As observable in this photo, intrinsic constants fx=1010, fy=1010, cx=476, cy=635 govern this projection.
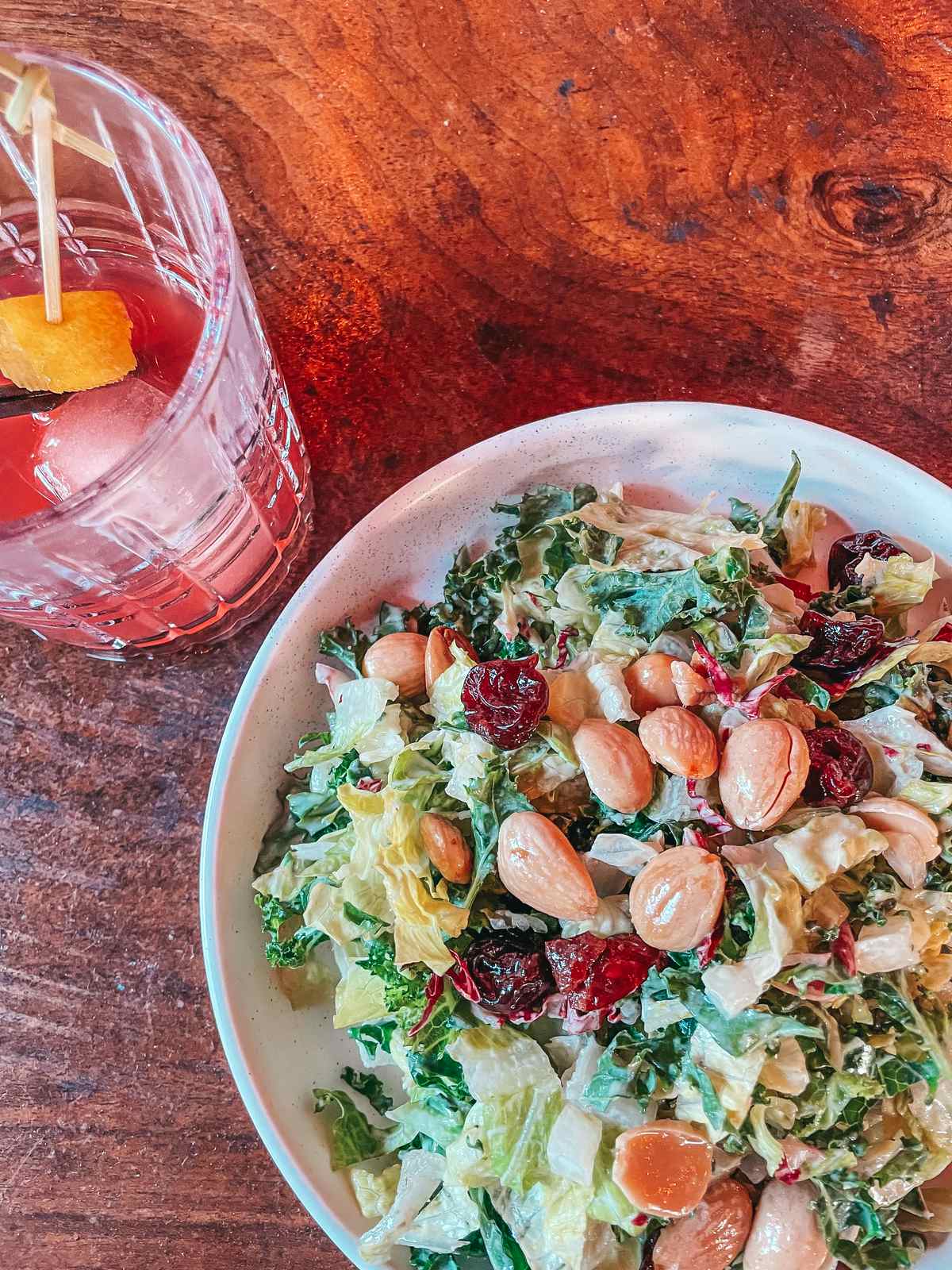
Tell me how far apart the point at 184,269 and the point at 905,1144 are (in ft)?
3.99

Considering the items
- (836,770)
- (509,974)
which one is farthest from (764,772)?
(509,974)

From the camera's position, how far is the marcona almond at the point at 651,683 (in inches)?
41.2

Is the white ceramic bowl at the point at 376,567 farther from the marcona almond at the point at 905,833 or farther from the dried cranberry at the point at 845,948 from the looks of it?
the dried cranberry at the point at 845,948

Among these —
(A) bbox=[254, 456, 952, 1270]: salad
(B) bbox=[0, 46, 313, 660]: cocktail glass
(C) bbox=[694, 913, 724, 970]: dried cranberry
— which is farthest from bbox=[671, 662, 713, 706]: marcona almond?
(B) bbox=[0, 46, 313, 660]: cocktail glass

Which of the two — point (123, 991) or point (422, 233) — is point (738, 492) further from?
point (123, 991)

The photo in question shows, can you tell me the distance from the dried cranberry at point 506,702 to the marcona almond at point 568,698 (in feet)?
0.09

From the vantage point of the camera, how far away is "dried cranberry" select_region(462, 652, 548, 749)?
3.23 ft

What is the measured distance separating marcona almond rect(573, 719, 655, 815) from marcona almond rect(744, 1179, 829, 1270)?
412 mm

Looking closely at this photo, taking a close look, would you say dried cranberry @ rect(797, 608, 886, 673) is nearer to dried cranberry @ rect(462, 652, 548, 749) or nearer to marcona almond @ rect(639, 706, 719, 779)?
marcona almond @ rect(639, 706, 719, 779)

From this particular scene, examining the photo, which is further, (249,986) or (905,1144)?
(249,986)

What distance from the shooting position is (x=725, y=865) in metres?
0.98

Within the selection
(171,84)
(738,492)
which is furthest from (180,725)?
(171,84)

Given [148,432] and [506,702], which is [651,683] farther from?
[148,432]

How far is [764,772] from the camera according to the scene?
3.16ft
